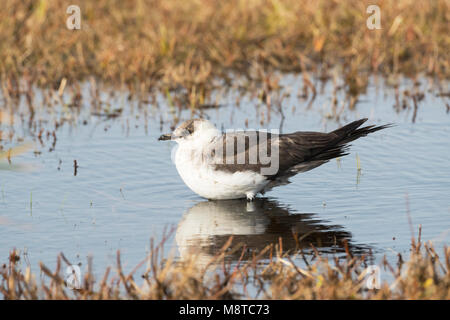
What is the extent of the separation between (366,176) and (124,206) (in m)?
2.38

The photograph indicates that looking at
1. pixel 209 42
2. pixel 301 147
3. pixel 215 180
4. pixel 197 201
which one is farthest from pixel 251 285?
pixel 209 42

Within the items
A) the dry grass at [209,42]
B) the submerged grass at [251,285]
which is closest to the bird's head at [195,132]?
the submerged grass at [251,285]

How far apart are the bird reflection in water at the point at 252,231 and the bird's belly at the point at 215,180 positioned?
16 cm

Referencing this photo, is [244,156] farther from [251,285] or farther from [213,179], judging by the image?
[251,285]

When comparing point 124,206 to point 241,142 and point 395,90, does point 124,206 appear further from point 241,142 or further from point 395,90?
point 395,90

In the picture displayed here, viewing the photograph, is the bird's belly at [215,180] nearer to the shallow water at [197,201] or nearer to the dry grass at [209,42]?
the shallow water at [197,201]

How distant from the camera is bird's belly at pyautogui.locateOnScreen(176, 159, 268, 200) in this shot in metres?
7.12

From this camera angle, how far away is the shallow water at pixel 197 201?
20.4 feet

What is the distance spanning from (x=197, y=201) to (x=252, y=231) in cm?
100

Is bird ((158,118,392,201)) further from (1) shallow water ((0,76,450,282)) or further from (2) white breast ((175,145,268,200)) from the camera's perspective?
(1) shallow water ((0,76,450,282))

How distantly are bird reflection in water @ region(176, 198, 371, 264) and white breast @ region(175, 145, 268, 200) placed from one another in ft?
0.48

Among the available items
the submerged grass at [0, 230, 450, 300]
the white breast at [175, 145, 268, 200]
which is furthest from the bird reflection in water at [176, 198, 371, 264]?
the submerged grass at [0, 230, 450, 300]

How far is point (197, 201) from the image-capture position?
292 inches

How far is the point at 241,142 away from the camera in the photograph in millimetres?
7297
